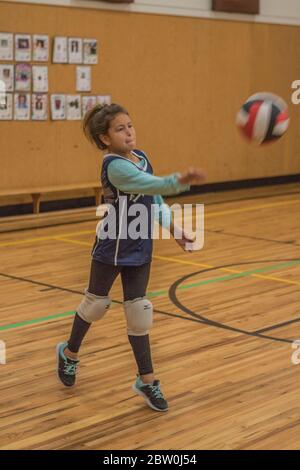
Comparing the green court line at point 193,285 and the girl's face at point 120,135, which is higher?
the girl's face at point 120,135

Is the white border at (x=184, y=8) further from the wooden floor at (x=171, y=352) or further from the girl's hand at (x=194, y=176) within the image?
the girl's hand at (x=194, y=176)

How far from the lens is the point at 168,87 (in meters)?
12.2

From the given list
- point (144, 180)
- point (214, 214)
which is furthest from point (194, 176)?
point (214, 214)

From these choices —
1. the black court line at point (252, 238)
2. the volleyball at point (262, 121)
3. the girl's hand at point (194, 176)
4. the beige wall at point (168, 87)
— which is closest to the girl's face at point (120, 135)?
the girl's hand at point (194, 176)

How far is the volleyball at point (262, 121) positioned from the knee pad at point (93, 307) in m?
1.55

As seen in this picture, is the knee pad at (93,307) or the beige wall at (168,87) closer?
the knee pad at (93,307)

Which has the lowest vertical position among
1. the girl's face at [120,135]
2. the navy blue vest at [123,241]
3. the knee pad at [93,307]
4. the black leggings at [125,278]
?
the knee pad at [93,307]

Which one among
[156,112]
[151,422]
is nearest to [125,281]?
[151,422]

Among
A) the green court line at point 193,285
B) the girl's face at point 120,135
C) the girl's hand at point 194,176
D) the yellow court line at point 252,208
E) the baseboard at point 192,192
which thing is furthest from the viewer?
the yellow court line at point 252,208

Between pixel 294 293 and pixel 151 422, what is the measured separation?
9.47ft

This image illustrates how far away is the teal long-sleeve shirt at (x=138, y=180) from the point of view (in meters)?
3.76

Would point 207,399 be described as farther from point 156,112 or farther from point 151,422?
point 156,112

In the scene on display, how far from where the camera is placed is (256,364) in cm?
479
